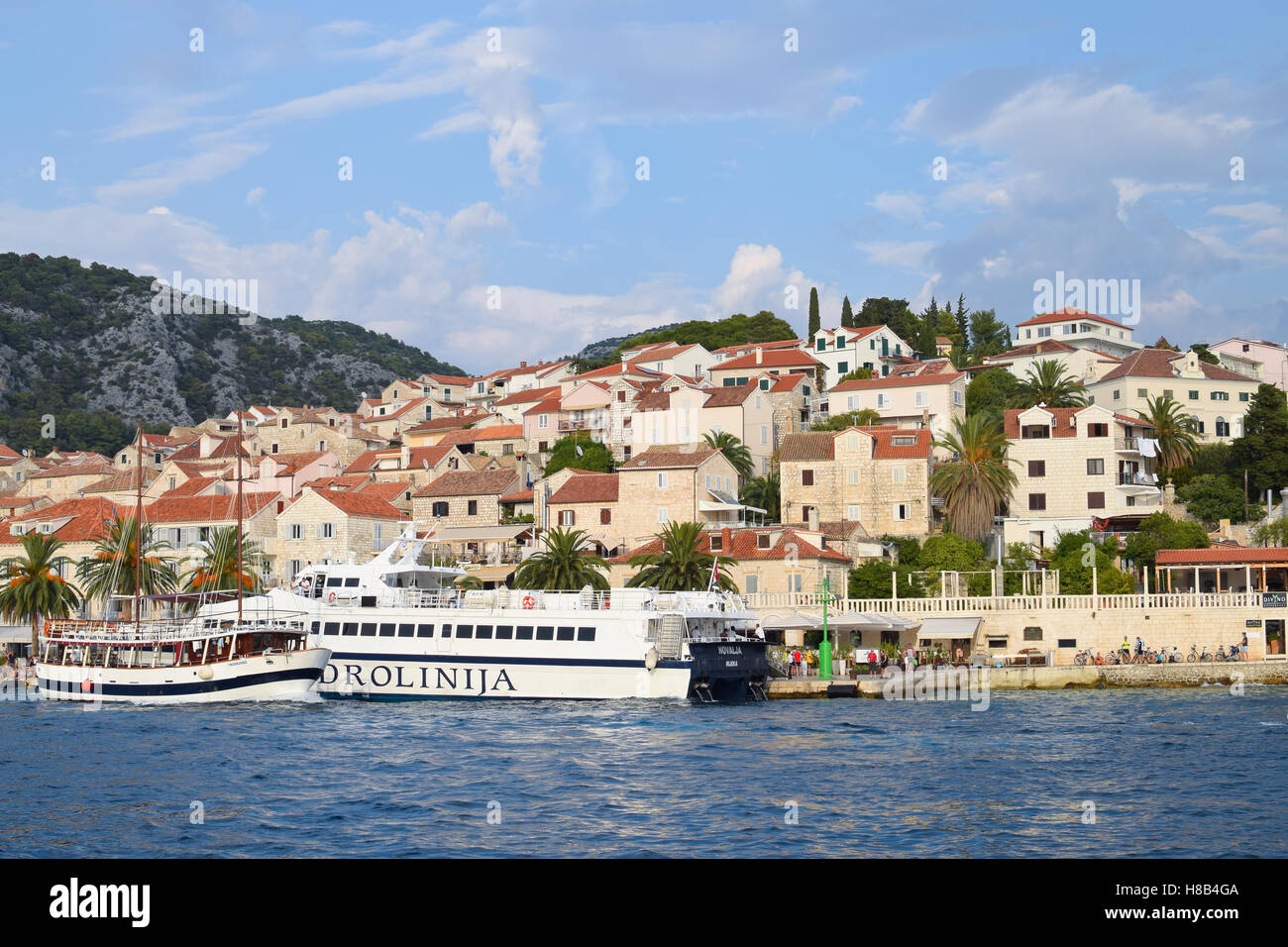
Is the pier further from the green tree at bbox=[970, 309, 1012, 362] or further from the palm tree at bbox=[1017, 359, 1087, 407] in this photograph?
the green tree at bbox=[970, 309, 1012, 362]

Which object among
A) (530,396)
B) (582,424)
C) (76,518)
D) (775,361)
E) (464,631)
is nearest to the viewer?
(464,631)

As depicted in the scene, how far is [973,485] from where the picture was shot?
65438mm

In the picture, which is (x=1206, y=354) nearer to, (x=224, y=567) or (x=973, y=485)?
(x=973, y=485)

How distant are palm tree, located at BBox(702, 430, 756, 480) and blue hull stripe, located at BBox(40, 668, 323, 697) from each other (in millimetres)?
36368

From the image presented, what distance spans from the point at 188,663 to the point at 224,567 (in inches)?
788

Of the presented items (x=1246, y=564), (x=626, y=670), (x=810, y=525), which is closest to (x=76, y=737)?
(x=626, y=670)

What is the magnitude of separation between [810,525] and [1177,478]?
2114 centimetres

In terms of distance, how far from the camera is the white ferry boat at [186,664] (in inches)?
1768

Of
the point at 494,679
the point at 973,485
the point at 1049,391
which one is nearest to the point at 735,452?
the point at 973,485

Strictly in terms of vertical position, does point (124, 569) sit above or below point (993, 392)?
below

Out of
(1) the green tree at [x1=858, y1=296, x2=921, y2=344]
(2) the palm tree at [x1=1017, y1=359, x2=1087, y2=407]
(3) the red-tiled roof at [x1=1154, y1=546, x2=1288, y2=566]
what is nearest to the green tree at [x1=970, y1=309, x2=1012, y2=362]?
(1) the green tree at [x1=858, y1=296, x2=921, y2=344]

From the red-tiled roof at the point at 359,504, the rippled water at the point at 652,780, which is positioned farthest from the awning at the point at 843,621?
the red-tiled roof at the point at 359,504

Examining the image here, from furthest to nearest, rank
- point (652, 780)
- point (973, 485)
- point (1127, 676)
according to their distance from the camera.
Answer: point (973, 485)
point (1127, 676)
point (652, 780)
